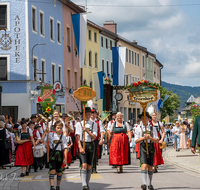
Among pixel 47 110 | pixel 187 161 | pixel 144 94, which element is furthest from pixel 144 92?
pixel 187 161

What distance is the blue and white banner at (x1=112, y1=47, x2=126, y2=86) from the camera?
41.2 meters

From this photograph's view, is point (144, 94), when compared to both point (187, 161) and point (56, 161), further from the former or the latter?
point (187, 161)

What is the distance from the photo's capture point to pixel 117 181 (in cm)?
1252

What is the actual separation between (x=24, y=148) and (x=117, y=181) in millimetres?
3478

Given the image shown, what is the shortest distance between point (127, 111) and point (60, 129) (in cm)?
5391

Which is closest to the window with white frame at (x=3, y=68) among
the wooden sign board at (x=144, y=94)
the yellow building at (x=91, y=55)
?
the yellow building at (x=91, y=55)

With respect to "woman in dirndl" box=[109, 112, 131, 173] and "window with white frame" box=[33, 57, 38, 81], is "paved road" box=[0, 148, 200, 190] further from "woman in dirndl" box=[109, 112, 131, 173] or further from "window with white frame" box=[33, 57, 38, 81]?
"window with white frame" box=[33, 57, 38, 81]

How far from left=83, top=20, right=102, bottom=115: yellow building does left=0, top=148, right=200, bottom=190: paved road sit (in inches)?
1313

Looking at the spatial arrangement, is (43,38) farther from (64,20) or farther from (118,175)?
(118,175)

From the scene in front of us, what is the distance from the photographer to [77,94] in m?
11.1

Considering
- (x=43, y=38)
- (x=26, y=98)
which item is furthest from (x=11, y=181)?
(x=43, y=38)

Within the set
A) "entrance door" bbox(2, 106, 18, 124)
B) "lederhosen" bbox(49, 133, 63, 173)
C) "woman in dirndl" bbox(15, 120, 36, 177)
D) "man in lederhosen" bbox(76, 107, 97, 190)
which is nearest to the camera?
"lederhosen" bbox(49, 133, 63, 173)

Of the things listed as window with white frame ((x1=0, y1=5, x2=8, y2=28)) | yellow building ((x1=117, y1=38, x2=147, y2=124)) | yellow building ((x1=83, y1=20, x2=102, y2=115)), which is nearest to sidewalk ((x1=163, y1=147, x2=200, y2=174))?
window with white frame ((x1=0, y1=5, x2=8, y2=28))

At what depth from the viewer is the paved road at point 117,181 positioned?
11.4 metres
